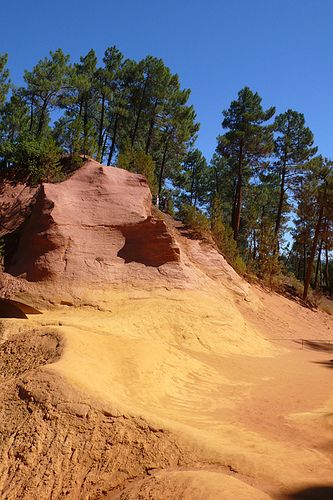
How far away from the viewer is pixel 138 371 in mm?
6578

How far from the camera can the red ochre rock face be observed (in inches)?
448

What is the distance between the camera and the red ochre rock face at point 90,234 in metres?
11.4

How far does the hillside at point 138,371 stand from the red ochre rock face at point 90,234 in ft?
0.15

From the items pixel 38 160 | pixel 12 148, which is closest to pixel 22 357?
pixel 38 160

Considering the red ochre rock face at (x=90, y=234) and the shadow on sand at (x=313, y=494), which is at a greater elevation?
the red ochre rock face at (x=90, y=234)

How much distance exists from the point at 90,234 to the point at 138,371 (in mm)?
6668

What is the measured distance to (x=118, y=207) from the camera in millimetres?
13102

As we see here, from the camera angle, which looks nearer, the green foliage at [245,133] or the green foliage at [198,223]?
the green foliage at [198,223]

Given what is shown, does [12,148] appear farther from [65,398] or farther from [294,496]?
[294,496]

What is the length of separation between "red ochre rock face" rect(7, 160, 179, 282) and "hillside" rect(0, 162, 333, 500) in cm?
5

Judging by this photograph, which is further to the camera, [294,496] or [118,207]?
[118,207]

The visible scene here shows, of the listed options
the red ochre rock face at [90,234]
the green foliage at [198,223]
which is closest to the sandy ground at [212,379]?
the red ochre rock face at [90,234]

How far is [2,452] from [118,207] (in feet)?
31.6

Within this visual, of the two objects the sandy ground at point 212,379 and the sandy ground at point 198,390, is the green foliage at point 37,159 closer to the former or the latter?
the sandy ground at point 198,390
